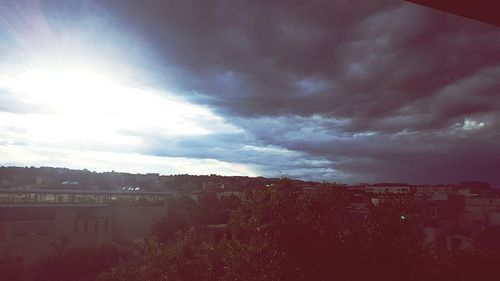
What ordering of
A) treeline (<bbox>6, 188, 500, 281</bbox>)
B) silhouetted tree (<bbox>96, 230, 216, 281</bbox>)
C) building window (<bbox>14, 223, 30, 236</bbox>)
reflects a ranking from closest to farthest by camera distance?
treeline (<bbox>6, 188, 500, 281</bbox>)
silhouetted tree (<bbox>96, 230, 216, 281</bbox>)
building window (<bbox>14, 223, 30, 236</bbox>)

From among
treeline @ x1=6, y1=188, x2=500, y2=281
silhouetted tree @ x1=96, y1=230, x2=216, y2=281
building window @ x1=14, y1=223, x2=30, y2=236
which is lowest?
building window @ x1=14, y1=223, x2=30, y2=236

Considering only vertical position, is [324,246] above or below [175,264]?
above

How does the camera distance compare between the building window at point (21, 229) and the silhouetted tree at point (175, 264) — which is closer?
the silhouetted tree at point (175, 264)

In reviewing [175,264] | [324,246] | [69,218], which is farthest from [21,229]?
[324,246]

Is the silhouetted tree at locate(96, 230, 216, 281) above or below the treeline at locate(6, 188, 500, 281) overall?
below

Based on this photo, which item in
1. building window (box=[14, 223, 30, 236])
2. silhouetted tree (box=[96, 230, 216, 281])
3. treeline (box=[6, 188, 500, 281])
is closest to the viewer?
treeline (box=[6, 188, 500, 281])

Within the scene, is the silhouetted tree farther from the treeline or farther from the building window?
the building window

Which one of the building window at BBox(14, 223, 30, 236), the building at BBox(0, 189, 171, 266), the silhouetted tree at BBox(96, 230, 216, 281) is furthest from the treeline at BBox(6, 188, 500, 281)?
the building window at BBox(14, 223, 30, 236)

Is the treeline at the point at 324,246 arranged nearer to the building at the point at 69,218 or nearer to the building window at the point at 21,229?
the building at the point at 69,218

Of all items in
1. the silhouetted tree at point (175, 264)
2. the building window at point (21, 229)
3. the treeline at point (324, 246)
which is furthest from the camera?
the building window at point (21, 229)

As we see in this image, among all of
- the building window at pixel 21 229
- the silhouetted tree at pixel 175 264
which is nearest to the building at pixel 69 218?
the building window at pixel 21 229

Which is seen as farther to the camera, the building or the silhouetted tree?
the building

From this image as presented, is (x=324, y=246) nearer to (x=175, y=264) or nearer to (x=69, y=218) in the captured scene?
(x=175, y=264)

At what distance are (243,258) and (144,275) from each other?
731cm
